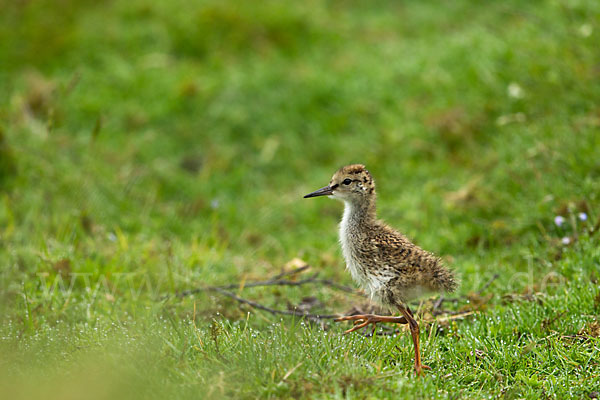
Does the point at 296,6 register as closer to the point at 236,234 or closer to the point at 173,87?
the point at 173,87

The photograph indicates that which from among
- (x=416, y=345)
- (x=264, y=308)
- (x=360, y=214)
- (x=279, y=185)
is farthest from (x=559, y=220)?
(x=279, y=185)

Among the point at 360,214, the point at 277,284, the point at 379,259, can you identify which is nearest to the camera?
the point at 379,259

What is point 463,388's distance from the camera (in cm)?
473

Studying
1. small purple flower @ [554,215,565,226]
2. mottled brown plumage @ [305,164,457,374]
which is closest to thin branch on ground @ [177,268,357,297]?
mottled brown plumage @ [305,164,457,374]

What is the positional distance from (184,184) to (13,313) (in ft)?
15.6

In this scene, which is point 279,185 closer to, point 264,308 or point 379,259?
point 264,308

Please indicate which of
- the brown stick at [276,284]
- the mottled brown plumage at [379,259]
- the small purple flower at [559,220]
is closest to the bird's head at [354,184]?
the mottled brown plumage at [379,259]

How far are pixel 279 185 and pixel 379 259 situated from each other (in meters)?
5.27

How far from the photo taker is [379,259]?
519cm

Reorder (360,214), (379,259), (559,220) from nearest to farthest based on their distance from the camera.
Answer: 1. (379,259)
2. (360,214)
3. (559,220)

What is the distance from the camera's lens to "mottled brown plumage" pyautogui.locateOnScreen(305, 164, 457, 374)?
197 inches

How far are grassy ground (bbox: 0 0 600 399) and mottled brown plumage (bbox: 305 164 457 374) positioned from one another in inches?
14.2

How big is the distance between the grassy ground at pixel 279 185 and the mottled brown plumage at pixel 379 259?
362mm

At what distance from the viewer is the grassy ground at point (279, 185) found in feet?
15.4
